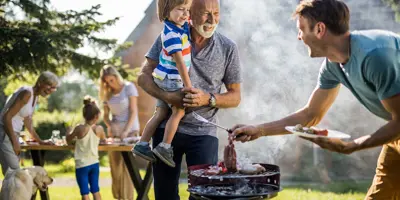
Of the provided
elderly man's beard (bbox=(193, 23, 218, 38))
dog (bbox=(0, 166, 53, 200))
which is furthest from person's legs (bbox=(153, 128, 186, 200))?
dog (bbox=(0, 166, 53, 200))

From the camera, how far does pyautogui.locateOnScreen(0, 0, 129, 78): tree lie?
8.71 m

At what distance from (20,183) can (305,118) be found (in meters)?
3.11

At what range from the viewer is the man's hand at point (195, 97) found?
361 centimetres

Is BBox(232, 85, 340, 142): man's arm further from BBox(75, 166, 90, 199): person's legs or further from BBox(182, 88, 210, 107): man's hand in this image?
BBox(75, 166, 90, 199): person's legs

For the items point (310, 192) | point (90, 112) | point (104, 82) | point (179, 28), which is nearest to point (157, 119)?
point (179, 28)

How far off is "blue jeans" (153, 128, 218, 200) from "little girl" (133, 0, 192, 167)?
0.06 metres

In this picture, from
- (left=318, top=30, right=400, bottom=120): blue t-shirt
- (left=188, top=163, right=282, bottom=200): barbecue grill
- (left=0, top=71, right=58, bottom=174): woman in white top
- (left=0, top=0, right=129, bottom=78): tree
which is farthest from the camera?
(left=0, top=0, right=129, bottom=78): tree

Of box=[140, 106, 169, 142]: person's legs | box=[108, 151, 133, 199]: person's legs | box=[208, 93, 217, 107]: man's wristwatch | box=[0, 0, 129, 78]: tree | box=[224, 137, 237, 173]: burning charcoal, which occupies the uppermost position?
box=[0, 0, 129, 78]: tree

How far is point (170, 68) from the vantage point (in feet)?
12.9

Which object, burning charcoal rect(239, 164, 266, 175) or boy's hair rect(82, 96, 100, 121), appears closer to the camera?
burning charcoal rect(239, 164, 266, 175)

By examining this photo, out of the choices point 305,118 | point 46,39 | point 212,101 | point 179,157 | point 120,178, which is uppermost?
point 46,39

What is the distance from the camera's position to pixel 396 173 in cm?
339

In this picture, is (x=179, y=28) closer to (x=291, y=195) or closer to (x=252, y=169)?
(x=252, y=169)

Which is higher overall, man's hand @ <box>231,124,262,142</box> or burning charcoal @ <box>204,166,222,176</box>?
man's hand @ <box>231,124,262,142</box>
